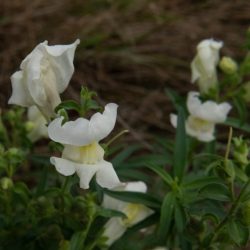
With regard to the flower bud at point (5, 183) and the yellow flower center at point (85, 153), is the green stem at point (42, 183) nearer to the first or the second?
the flower bud at point (5, 183)

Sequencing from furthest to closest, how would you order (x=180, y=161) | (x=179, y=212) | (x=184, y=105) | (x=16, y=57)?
(x=16, y=57), (x=184, y=105), (x=180, y=161), (x=179, y=212)

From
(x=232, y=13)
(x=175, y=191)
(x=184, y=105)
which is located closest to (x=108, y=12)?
(x=232, y=13)

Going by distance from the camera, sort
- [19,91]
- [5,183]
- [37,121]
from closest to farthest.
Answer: [19,91] < [5,183] < [37,121]

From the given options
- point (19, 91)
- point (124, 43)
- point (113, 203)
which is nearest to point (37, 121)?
point (113, 203)

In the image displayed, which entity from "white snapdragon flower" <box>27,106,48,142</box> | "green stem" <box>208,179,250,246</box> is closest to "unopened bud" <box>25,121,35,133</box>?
"white snapdragon flower" <box>27,106,48,142</box>

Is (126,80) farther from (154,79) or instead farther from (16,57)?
(16,57)

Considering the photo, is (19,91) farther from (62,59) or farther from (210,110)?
(210,110)

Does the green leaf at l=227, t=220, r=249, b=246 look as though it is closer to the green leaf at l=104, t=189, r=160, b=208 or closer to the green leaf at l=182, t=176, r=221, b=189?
the green leaf at l=182, t=176, r=221, b=189
